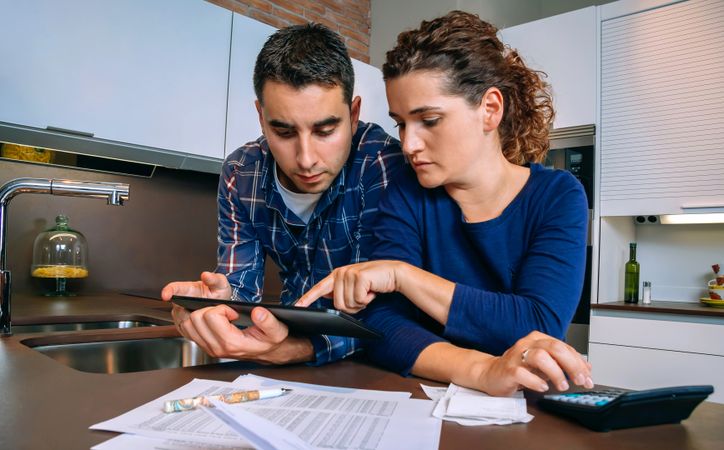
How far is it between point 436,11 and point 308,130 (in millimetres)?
2814

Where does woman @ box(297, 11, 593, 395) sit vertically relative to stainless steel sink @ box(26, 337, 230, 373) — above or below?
above

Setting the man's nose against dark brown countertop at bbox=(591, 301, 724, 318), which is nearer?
the man's nose

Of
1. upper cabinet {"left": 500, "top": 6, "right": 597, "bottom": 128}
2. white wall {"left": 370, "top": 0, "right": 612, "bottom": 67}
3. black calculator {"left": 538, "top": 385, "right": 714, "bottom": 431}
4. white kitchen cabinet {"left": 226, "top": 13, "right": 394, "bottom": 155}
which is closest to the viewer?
black calculator {"left": 538, "top": 385, "right": 714, "bottom": 431}

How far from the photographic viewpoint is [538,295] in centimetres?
91

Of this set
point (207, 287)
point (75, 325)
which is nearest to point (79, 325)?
point (75, 325)

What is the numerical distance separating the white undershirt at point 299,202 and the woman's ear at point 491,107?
400 mm

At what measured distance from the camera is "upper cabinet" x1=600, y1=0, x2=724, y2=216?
2.48m

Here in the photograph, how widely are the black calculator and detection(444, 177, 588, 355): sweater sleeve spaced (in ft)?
0.84

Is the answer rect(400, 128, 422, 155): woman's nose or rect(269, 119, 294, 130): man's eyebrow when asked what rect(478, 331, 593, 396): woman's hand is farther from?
rect(269, 119, 294, 130): man's eyebrow

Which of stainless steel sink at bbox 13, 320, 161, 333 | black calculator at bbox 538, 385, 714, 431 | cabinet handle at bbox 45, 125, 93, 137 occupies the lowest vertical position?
stainless steel sink at bbox 13, 320, 161, 333

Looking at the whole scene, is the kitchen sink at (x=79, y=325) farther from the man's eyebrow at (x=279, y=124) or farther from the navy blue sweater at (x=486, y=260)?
the navy blue sweater at (x=486, y=260)

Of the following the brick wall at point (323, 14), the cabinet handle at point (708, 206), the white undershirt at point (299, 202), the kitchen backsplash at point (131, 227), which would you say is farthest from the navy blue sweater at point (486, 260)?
the brick wall at point (323, 14)

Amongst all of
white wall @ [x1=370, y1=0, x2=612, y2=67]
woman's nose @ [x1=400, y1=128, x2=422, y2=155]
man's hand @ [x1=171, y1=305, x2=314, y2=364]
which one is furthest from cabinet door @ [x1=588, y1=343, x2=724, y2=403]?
white wall @ [x1=370, y1=0, x2=612, y2=67]

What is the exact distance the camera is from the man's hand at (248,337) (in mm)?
812
